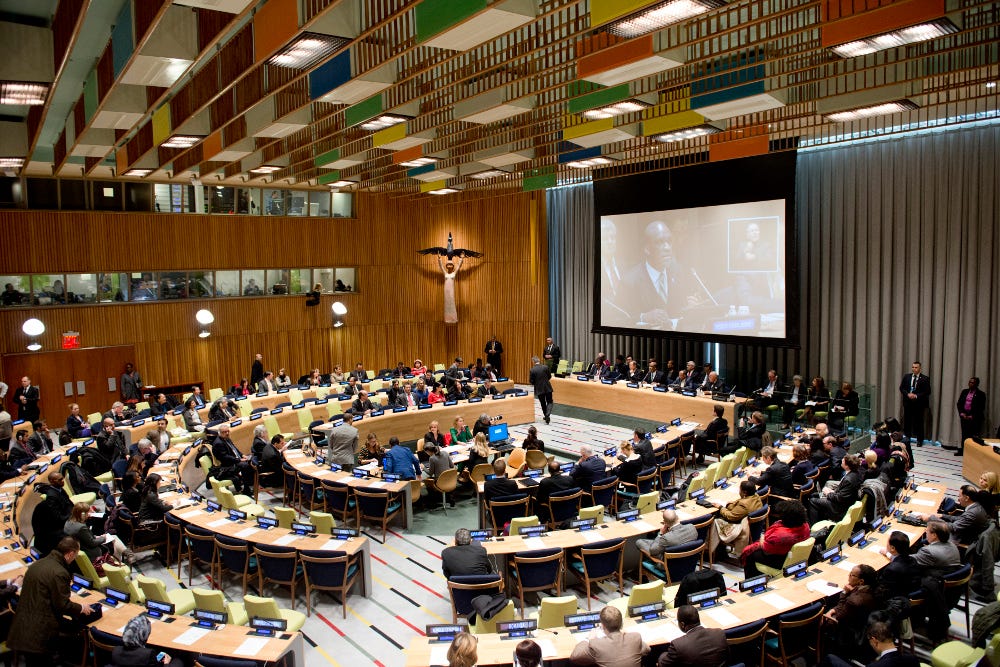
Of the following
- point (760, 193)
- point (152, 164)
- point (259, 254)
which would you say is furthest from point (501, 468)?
point (259, 254)

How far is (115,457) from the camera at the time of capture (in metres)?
11.4

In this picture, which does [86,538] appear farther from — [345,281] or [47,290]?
[345,281]

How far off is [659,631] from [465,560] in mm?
2059

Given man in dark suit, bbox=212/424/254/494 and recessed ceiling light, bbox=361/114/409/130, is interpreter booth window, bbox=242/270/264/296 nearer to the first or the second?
man in dark suit, bbox=212/424/254/494

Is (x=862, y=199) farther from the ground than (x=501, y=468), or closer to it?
farther from the ground

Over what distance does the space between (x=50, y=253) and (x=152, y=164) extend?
480 centimetres

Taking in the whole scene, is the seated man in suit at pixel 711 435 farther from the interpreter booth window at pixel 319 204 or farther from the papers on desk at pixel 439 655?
the interpreter booth window at pixel 319 204

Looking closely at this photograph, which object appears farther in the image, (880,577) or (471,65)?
(471,65)

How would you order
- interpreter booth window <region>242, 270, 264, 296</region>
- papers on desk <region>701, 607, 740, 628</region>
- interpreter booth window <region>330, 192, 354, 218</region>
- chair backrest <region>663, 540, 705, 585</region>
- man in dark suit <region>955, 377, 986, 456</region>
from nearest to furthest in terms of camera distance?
papers on desk <region>701, 607, 740, 628</region> < chair backrest <region>663, 540, 705, 585</region> < man in dark suit <region>955, 377, 986, 456</region> < interpreter booth window <region>242, 270, 264, 296</region> < interpreter booth window <region>330, 192, 354, 218</region>

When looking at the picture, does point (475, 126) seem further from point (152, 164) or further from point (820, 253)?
point (820, 253)

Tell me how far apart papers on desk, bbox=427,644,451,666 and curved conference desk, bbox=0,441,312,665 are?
1.16 meters

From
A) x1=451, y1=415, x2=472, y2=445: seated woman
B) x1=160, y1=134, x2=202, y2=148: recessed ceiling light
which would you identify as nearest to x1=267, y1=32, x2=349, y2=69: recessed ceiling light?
x1=160, y1=134, x2=202, y2=148: recessed ceiling light

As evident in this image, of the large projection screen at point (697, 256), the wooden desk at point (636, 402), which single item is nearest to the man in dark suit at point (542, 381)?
the wooden desk at point (636, 402)

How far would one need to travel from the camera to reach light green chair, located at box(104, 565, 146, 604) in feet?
21.4
